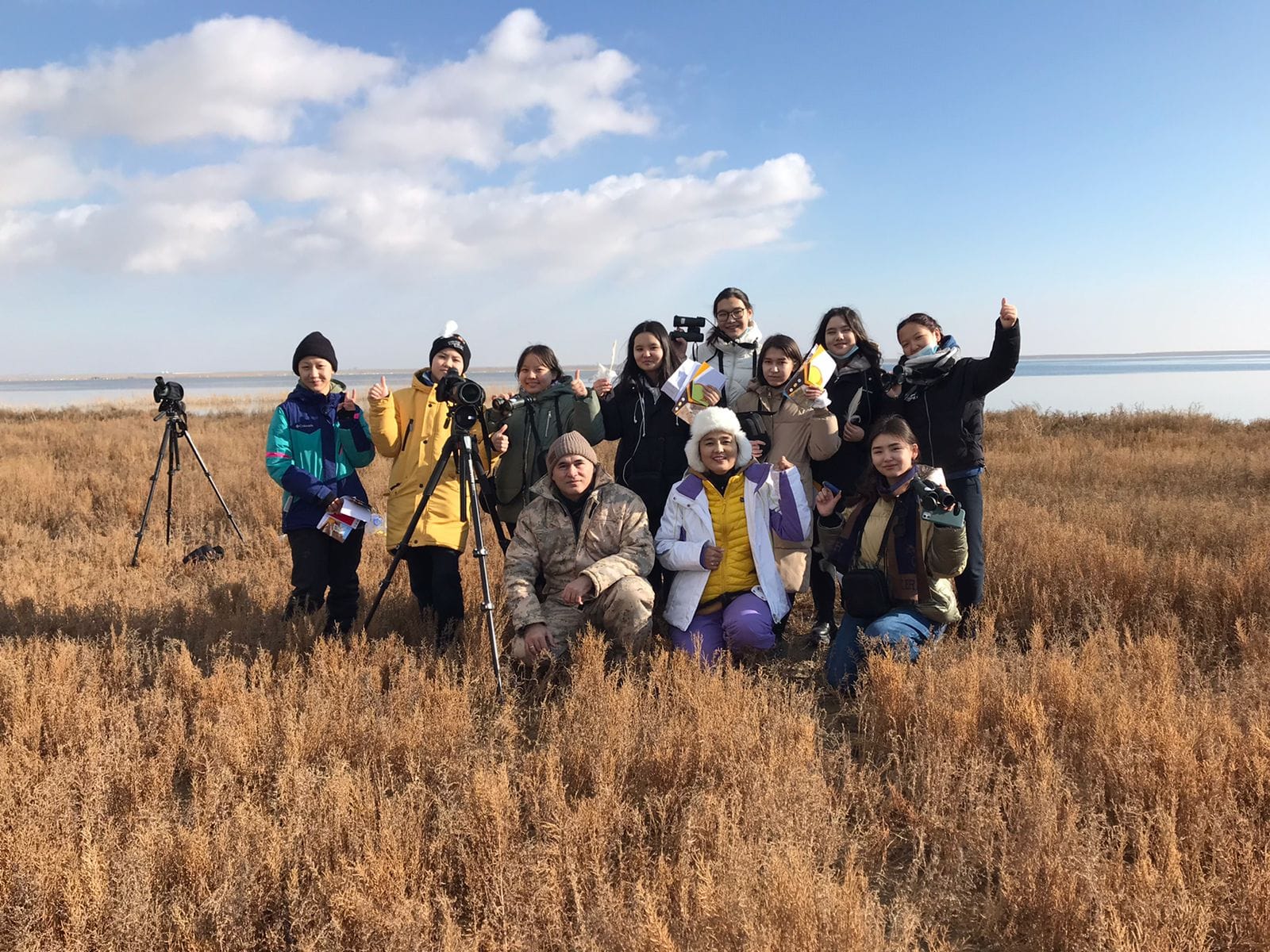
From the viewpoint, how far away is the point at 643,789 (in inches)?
113

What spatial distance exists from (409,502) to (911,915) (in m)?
3.43

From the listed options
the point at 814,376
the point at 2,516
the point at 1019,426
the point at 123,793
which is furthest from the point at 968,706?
the point at 1019,426

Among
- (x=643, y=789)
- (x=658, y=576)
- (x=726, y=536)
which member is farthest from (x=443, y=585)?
(x=643, y=789)

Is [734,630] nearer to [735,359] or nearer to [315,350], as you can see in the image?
[735,359]

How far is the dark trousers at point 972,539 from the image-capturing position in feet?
14.6

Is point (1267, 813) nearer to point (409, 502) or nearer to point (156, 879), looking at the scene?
point (156, 879)

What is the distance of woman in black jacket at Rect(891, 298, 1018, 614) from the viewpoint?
433cm

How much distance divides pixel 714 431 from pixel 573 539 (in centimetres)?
108

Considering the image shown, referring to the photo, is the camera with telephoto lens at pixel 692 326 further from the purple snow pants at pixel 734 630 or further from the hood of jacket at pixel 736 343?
the purple snow pants at pixel 734 630

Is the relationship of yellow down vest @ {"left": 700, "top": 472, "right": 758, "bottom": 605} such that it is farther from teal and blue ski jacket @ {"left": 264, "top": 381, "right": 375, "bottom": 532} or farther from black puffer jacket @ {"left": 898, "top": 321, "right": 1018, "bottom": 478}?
teal and blue ski jacket @ {"left": 264, "top": 381, "right": 375, "bottom": 532}

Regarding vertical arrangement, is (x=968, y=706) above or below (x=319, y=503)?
below

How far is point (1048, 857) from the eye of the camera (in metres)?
2.24

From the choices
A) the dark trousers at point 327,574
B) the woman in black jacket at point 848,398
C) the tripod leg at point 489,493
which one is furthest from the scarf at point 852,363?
the dark trousers at point 327,574

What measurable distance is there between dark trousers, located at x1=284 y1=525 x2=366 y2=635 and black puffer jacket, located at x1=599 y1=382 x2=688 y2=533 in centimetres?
186
